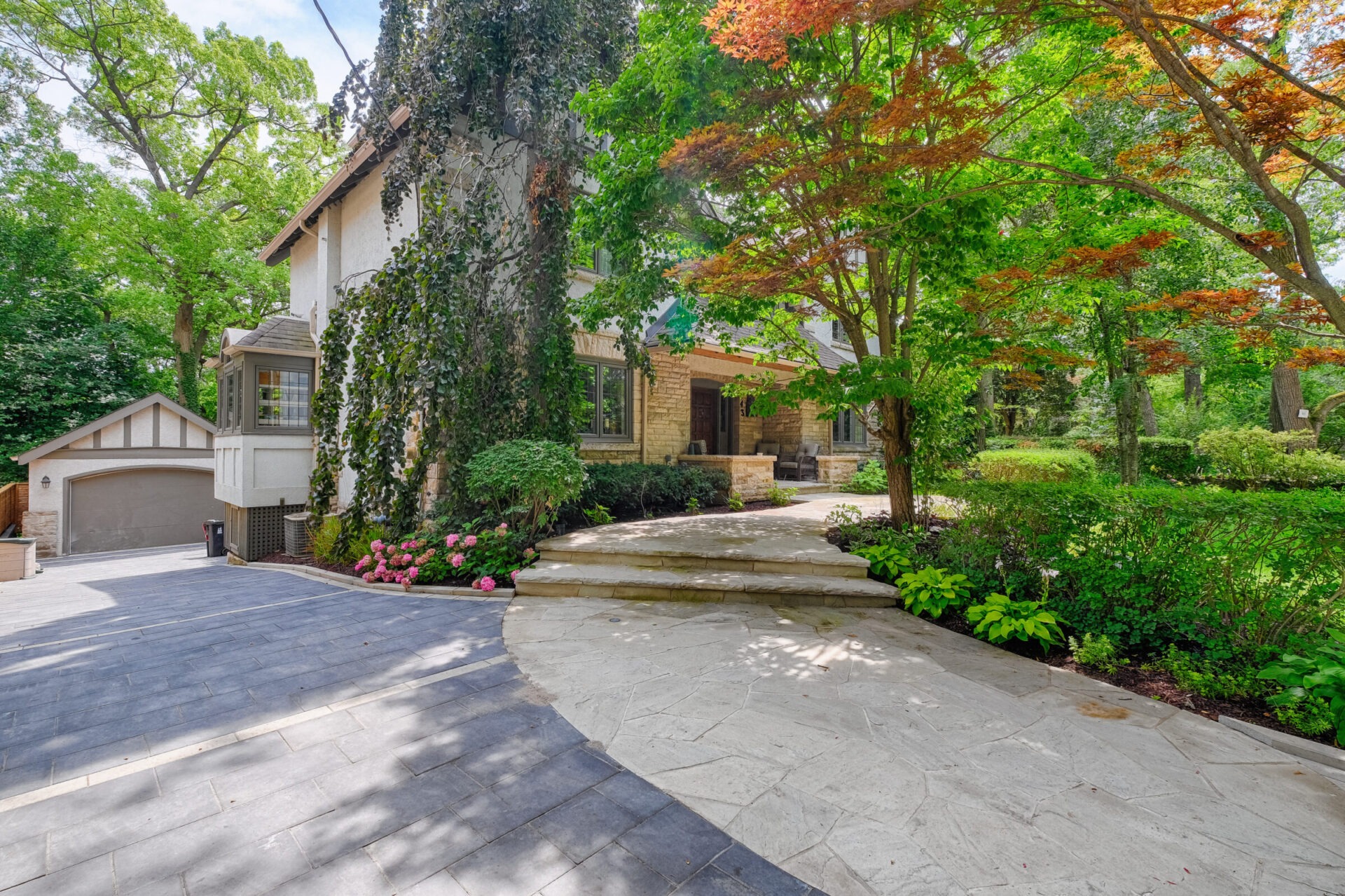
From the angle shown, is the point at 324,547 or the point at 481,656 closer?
the point at 481,656

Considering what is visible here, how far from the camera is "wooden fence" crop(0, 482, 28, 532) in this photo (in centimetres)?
1466

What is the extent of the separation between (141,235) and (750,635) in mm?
24167

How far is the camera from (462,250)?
22.6 ft

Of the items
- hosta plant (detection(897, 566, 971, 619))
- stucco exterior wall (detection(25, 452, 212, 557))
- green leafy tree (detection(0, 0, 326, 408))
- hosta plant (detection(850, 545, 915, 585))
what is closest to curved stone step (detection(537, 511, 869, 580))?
hosta plant (detection(850, 545, 915, 585))

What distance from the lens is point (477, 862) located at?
6.28 feet

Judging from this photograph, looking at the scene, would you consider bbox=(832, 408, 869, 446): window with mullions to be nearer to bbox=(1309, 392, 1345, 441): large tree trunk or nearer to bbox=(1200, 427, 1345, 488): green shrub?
bbox=(1200, 427, 1345, 488): green shrub

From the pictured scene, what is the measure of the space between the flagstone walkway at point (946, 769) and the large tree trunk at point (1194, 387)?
61.9ft

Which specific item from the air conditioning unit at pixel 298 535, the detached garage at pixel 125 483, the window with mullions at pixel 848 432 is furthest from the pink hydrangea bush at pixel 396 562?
the detached garage at pixel 125 483

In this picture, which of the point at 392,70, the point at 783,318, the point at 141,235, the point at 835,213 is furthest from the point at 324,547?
the point at 141,235

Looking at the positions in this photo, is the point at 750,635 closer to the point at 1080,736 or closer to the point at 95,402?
the point at 1080,736

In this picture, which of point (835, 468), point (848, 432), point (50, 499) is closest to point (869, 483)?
point (835, 468)

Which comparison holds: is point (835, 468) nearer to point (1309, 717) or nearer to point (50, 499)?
point (1309, 717)

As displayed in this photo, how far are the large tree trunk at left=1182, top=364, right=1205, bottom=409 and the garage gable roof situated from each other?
98.4ft

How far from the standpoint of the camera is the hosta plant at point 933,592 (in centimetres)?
475
